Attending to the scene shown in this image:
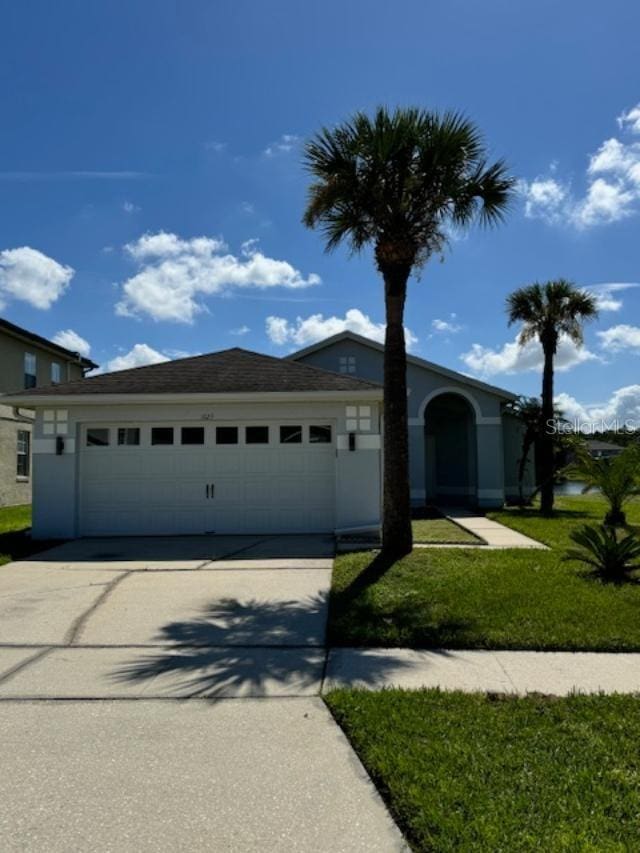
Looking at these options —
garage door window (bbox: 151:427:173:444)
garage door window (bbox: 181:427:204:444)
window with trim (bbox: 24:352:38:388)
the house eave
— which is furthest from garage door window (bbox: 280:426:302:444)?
window with trim (bbox: 24:352:38:388)

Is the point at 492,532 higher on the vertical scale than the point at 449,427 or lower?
lower

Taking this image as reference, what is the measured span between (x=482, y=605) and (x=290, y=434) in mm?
7035

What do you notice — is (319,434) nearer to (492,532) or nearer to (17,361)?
(492,532)

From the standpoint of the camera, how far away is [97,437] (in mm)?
13672

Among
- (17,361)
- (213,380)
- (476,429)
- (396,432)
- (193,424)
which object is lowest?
(396,432)

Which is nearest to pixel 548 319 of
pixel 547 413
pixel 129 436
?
pixel 547 413

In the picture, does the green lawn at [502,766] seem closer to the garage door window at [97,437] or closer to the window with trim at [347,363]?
the garage door window at [97,437]

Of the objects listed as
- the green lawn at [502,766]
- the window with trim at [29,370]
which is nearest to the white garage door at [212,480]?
the green lawn at [502,766]

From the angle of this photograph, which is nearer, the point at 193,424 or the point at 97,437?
the point at 193,424

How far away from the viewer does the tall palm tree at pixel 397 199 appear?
968 cm

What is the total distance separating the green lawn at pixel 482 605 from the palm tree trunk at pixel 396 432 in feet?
1.46

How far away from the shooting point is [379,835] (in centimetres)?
299

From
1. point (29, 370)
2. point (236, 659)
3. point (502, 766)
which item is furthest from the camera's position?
point (29, 370)

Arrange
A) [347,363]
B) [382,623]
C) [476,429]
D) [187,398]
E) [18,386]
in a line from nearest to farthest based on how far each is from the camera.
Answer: [382,623]
[187,398]
[476,429]
[347,363]
[18,386]
